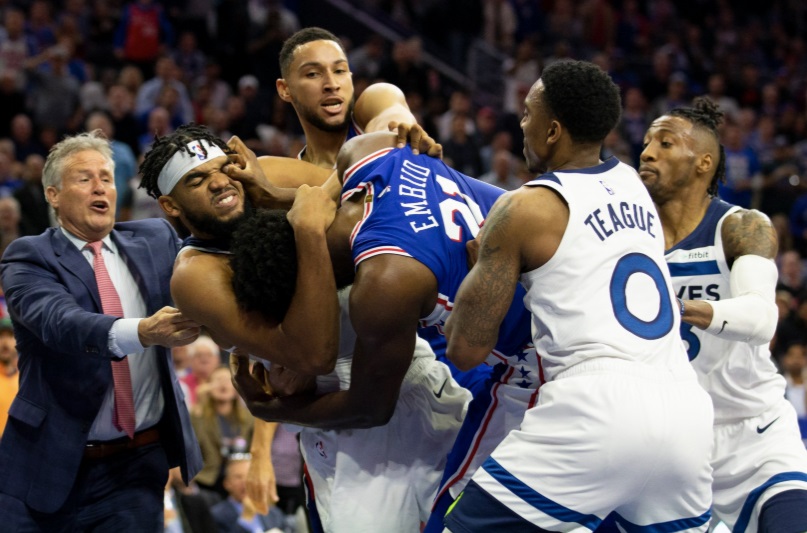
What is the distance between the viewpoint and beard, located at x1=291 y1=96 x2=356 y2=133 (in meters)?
5.18

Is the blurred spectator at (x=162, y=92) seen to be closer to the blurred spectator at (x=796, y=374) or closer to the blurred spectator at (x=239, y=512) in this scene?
the blurred spectator at (x=239, y=512)

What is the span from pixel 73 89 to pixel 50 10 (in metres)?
1.98

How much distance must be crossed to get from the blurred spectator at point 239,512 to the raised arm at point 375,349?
320 centimetres

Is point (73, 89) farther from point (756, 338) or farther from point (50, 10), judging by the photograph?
point (756, 338)

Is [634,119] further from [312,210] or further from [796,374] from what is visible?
[312,210]

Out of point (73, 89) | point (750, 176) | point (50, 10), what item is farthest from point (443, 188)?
point (50, 10)

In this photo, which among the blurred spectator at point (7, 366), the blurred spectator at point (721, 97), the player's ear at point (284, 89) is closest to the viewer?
the player's ear at point (284, 89)

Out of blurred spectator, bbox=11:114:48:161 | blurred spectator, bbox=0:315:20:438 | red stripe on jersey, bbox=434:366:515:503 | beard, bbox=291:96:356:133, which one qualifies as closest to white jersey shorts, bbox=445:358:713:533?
red stripe on jersey, bbox=434:366:515:503

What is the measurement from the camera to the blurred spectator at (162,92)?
11297 millimetres

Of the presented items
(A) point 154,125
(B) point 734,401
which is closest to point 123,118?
(A) point 154,125

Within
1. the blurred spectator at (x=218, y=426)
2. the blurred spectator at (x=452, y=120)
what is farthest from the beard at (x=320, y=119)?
the blurred spectator at (x=452, y=120)

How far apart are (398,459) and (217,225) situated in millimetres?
1164

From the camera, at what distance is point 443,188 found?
3.89 metres

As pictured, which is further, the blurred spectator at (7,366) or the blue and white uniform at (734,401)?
the blurred spectator at (7,366)
